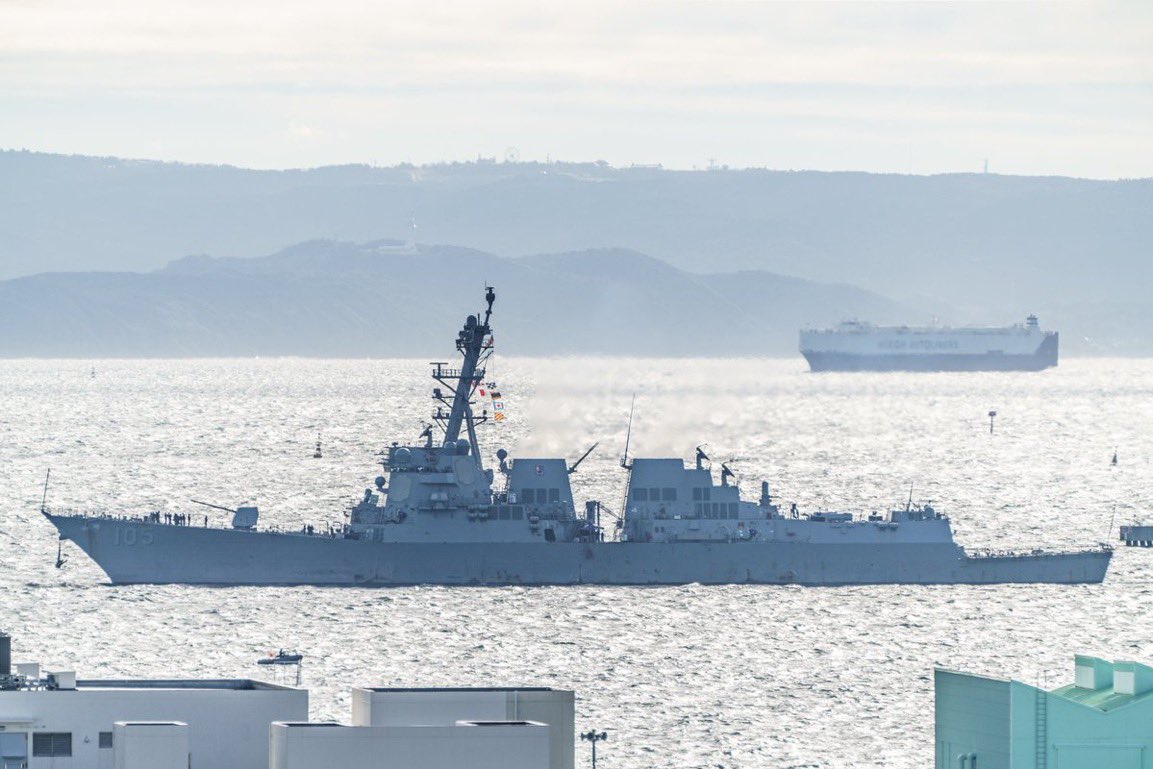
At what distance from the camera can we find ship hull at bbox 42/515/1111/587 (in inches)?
3957

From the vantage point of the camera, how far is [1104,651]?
284ft

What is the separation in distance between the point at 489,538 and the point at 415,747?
6314 centimetres

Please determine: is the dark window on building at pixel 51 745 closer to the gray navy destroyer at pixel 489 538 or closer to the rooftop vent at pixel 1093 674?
the rooftop vent at pixel 1093 674

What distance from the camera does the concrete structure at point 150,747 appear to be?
37688 millimetres

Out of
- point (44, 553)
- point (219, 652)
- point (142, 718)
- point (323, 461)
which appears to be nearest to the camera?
point (142, 718)

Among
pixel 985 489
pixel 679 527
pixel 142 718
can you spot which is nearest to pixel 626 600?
pixel 679 527

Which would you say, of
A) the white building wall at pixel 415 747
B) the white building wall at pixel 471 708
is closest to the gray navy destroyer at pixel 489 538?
the white building wall at pixel 471 708

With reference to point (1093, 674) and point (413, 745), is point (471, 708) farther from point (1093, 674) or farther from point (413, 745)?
point (1093, 674)

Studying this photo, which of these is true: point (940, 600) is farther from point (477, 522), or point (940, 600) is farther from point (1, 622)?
point (1, 622)

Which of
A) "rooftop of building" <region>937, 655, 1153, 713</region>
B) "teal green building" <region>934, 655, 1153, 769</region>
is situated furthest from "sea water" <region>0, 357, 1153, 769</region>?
"teal green building" <region>934, 655, 1153, 769</region>

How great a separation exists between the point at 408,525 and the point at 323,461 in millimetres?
89522

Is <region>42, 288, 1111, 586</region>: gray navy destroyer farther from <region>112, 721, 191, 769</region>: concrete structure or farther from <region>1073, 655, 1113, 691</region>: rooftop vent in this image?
<region>112, 721, 191, 769</region>: concrete structure

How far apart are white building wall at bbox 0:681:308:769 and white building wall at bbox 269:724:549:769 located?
4.10 metres

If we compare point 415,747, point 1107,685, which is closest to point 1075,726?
point 1107,685
